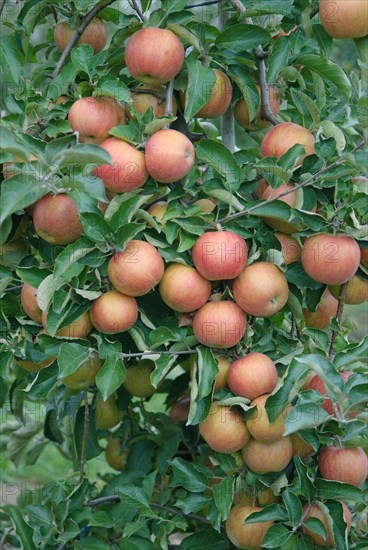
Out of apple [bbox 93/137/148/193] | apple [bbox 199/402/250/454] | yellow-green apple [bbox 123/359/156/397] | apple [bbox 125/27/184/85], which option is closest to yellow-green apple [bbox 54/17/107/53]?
apple [bbox 125/27/184/85]

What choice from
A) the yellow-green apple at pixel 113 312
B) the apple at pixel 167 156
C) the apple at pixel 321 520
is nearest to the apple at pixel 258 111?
the apple at pixel 167 156

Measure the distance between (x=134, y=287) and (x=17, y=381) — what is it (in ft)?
2.31

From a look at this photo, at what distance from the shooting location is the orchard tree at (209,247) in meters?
1.29

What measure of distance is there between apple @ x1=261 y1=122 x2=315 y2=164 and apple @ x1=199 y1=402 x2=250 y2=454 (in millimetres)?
469

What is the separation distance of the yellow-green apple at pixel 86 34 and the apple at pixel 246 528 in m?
0.95

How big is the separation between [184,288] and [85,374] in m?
0.26

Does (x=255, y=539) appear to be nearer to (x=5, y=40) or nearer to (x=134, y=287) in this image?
(x=134, y=287)

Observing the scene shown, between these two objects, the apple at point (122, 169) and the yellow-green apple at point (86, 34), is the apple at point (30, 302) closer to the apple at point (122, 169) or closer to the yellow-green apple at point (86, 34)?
the apple at point (122, 169)

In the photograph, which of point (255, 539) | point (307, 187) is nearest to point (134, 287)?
point (307, 187)

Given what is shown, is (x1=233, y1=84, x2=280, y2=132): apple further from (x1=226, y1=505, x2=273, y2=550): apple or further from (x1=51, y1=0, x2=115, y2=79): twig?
(x1=226, y1=505, x2=273, y2=550): apple

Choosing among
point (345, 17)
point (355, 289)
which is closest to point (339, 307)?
point (355, 289)

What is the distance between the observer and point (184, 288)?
51.9 inches

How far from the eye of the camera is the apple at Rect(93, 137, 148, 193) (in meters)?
1.31

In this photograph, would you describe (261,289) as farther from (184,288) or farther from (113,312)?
(113,312)
